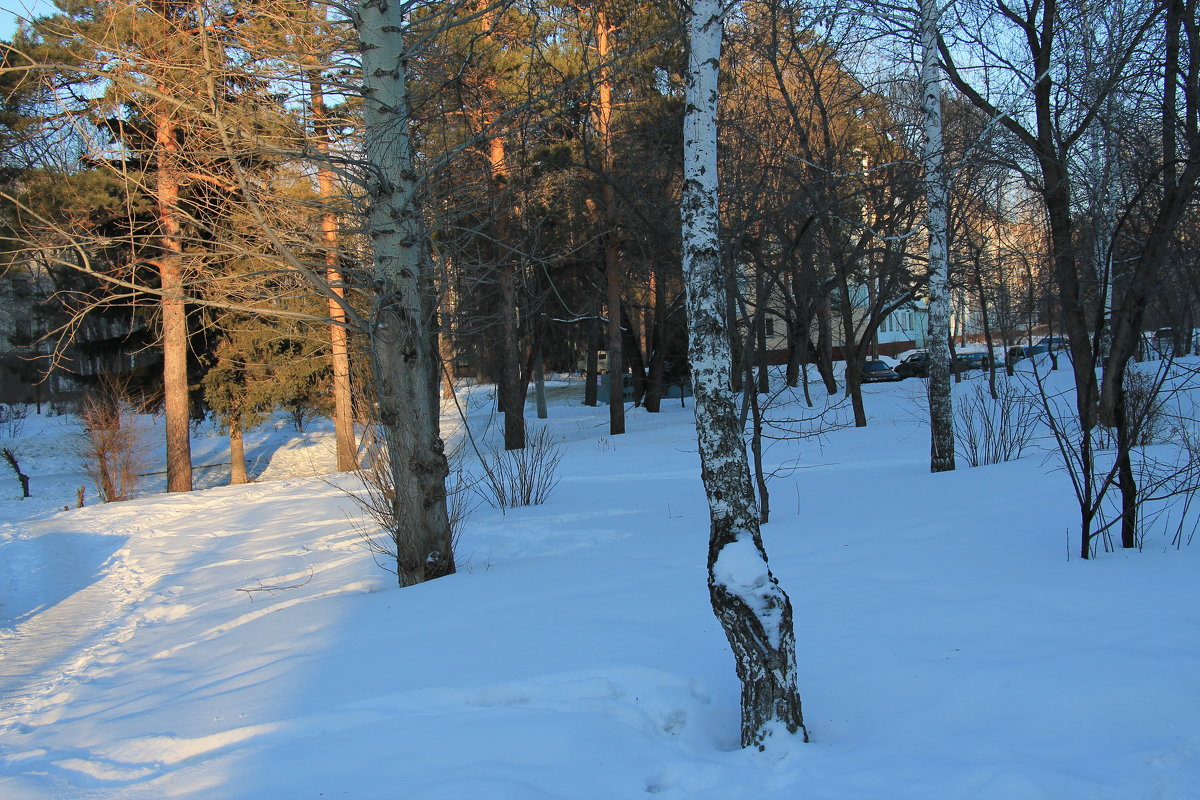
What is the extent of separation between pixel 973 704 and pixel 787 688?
814 mm

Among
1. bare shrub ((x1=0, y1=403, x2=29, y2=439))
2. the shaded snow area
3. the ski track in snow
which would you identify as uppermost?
bare shrub ((x1=0, y1=403, x2=29, y2=439))

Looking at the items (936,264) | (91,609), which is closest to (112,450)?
(91,609)

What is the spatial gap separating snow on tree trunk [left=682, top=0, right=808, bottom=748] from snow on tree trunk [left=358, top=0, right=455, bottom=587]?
3015 millimetres

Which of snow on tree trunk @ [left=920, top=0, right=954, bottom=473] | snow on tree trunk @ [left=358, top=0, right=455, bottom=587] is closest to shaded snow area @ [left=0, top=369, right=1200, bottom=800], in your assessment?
snow on tree trunk @ [left=358, top=0, right=455, bottom=587]

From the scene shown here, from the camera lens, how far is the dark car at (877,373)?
1316 inches

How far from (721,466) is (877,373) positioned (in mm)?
33199

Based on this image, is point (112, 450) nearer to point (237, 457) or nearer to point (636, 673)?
point (237, 457)

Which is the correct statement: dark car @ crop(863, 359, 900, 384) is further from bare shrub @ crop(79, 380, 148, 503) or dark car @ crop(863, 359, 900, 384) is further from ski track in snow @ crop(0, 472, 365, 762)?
ski track in snow @ crop(0, 472, 365, 762)

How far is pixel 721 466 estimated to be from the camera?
318 cm

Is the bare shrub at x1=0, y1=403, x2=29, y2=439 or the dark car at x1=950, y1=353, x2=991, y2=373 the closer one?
the bare shrub at x1=0, y1=403, x2=29, y2=439

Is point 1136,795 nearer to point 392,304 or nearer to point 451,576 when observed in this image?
point 451,576

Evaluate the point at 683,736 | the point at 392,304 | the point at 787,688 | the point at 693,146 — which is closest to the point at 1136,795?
the point at 787,688

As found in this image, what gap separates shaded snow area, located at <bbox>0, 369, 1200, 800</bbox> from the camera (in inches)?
110

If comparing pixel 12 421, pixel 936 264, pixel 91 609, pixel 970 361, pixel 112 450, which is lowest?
pixel 91 609
